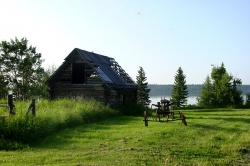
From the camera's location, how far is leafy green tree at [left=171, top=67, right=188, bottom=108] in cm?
6328

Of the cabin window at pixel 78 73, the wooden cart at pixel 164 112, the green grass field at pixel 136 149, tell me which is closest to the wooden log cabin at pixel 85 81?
the cabin window at pixel 78 73

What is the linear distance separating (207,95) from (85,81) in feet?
119

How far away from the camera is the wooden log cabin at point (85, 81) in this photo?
1174 inches

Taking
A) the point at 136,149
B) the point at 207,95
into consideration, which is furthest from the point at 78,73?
the point at 207,95

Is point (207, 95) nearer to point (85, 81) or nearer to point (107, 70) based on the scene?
point (107, 70)

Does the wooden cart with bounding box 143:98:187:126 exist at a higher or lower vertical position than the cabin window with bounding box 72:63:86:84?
lower

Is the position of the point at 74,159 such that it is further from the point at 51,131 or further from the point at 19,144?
the point at 51,131

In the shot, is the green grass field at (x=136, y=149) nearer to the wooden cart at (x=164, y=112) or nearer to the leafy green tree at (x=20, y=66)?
the wooden cart at (x=164, y=112)

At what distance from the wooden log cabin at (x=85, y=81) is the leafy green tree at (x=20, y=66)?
13.0m

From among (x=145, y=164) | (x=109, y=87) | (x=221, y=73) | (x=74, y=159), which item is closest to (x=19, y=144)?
(x=74, y=159)

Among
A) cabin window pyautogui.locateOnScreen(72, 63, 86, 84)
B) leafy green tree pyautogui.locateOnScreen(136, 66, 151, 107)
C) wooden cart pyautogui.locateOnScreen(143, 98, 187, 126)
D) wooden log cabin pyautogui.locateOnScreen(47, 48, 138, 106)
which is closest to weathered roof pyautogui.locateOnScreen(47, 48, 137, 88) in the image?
wooden log cabin pyautogui.locateOnScreen(47, 48, 138, 106)

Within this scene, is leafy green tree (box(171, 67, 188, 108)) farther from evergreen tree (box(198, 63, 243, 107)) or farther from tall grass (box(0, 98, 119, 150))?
tall grass (box(0, 98, 119, 150))

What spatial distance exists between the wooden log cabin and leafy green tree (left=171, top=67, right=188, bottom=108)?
31.8 meters

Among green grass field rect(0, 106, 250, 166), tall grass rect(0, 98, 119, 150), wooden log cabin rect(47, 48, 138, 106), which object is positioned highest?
wooden log cabin rect(47, 48, 138, 106)
